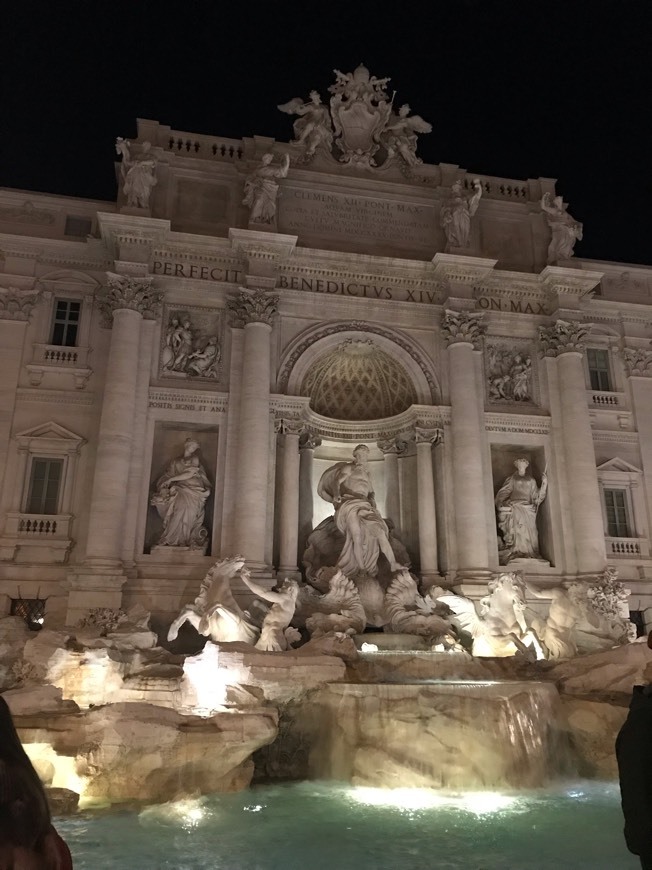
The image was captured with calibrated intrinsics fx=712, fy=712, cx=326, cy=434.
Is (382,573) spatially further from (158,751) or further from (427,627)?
(158,751)

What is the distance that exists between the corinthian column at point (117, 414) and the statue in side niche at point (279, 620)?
398 cm

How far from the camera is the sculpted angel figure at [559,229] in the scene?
21.8 m

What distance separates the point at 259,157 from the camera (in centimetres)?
2086

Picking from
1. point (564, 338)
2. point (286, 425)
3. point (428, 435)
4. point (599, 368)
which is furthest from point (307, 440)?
point (599, 368)

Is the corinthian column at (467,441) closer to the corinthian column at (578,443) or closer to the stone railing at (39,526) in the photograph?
the corinthian column at (578,443)

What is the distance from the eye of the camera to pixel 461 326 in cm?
2039

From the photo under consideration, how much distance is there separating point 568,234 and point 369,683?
15913 millimetres

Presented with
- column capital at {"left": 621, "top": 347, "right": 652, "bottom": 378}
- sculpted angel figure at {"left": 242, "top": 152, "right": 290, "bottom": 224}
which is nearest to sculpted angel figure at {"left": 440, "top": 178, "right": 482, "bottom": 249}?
sculpted angel figure at {"left": 242, "top": 152, "right": 290, "bottom": 224}

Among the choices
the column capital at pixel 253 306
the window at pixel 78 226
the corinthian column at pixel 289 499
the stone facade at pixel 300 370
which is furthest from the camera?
the window at pixel 78 226

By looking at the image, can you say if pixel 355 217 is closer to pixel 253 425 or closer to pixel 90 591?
pixel 253 425

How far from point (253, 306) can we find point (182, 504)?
220 inches

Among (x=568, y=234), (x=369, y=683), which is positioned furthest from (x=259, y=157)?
(x=369, y=683)

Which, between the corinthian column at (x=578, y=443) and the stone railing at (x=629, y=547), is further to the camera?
the stone railing at (x=629, y=547)

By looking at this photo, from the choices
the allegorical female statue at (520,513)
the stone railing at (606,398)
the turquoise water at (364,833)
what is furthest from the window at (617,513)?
the turquoise water at (364,833)
